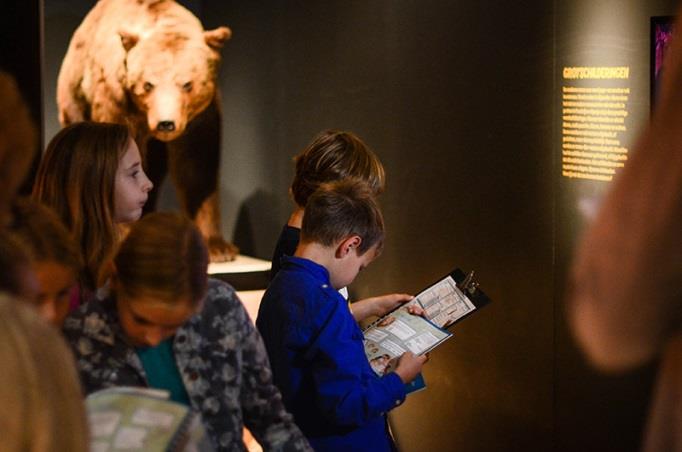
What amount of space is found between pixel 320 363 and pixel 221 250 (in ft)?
15.2

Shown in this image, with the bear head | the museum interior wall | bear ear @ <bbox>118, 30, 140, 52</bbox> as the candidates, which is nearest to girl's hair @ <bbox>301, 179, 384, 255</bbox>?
the museum interior wall

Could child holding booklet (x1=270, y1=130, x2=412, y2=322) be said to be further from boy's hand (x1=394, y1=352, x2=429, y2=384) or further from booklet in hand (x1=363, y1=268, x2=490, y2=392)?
boy's hand (x1=394, y1=352, x2=429, y2=384)

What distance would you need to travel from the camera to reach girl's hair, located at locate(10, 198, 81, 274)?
1.69 m

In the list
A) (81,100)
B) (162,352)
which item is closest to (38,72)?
(81,100)

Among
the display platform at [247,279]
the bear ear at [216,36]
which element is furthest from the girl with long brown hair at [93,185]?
the bear ear at [216,36]

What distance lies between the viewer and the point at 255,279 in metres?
7.11

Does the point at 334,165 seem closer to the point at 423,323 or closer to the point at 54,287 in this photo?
the point at 423,323

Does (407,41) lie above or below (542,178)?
above

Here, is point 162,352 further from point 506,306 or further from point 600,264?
point 506,306

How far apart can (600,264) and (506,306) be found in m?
4.18

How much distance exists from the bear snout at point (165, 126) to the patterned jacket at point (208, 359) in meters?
5.08

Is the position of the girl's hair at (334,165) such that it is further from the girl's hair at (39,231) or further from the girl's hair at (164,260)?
the girl's hair at (39,231)

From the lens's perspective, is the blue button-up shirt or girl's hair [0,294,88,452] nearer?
girl's hair [0,294,88,452]

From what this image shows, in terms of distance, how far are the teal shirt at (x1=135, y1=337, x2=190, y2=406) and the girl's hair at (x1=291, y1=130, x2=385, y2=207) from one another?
1489 mm
